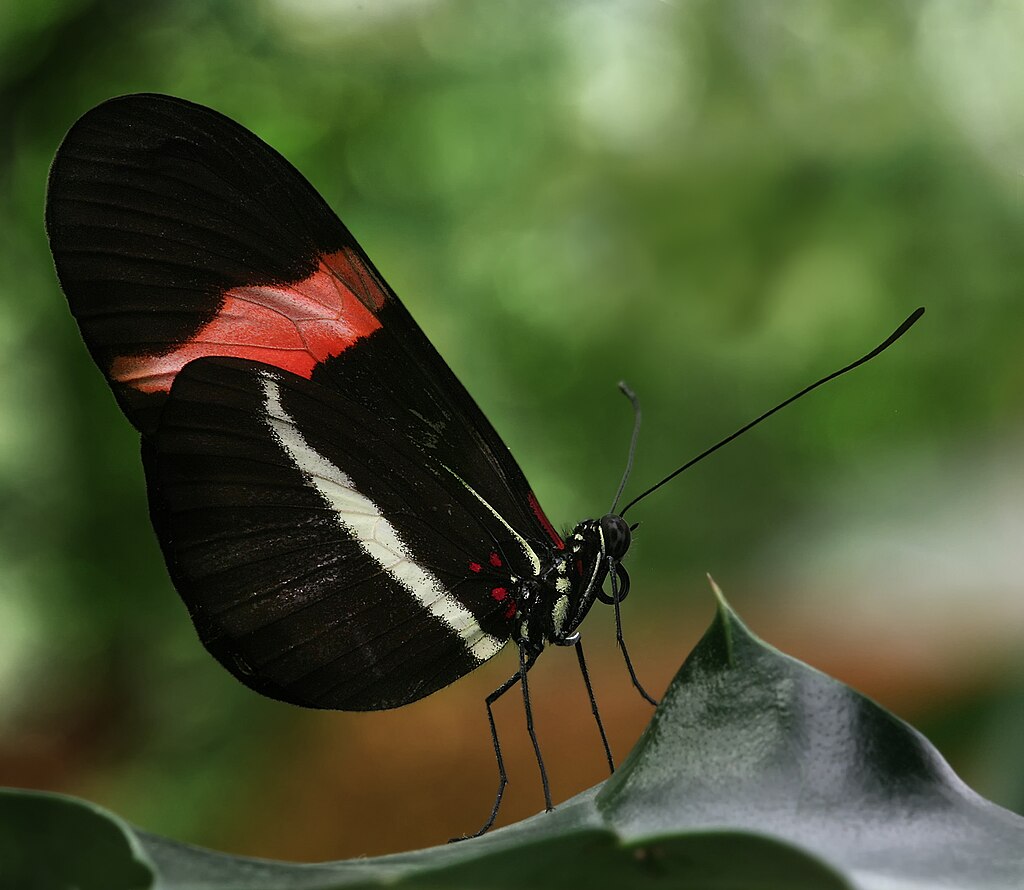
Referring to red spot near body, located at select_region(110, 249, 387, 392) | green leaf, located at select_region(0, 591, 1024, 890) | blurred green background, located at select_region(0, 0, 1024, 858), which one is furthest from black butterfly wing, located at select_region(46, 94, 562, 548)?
blurred green background, located at select_region(0, 0, 1024, 858)

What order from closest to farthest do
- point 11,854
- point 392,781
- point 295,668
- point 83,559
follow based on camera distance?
1. point 11,854
2. point 295,668
3. point 392,781
4. point 83,559

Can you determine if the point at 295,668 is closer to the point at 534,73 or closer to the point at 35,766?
the point at 35,766

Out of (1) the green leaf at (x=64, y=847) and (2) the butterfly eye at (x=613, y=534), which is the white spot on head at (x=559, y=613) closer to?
(2) the butterfly eye at (x=613, y=534)

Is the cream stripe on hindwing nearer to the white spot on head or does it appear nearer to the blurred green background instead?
the white spot on head

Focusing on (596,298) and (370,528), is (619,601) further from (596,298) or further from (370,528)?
(596,298)

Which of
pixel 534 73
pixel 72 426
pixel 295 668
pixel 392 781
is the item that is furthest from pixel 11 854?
pixel 534 73

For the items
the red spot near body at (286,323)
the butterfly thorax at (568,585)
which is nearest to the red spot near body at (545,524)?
the butterfly thorax at (568,585)

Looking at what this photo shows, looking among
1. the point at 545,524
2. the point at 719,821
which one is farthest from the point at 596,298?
the point at 719,821
